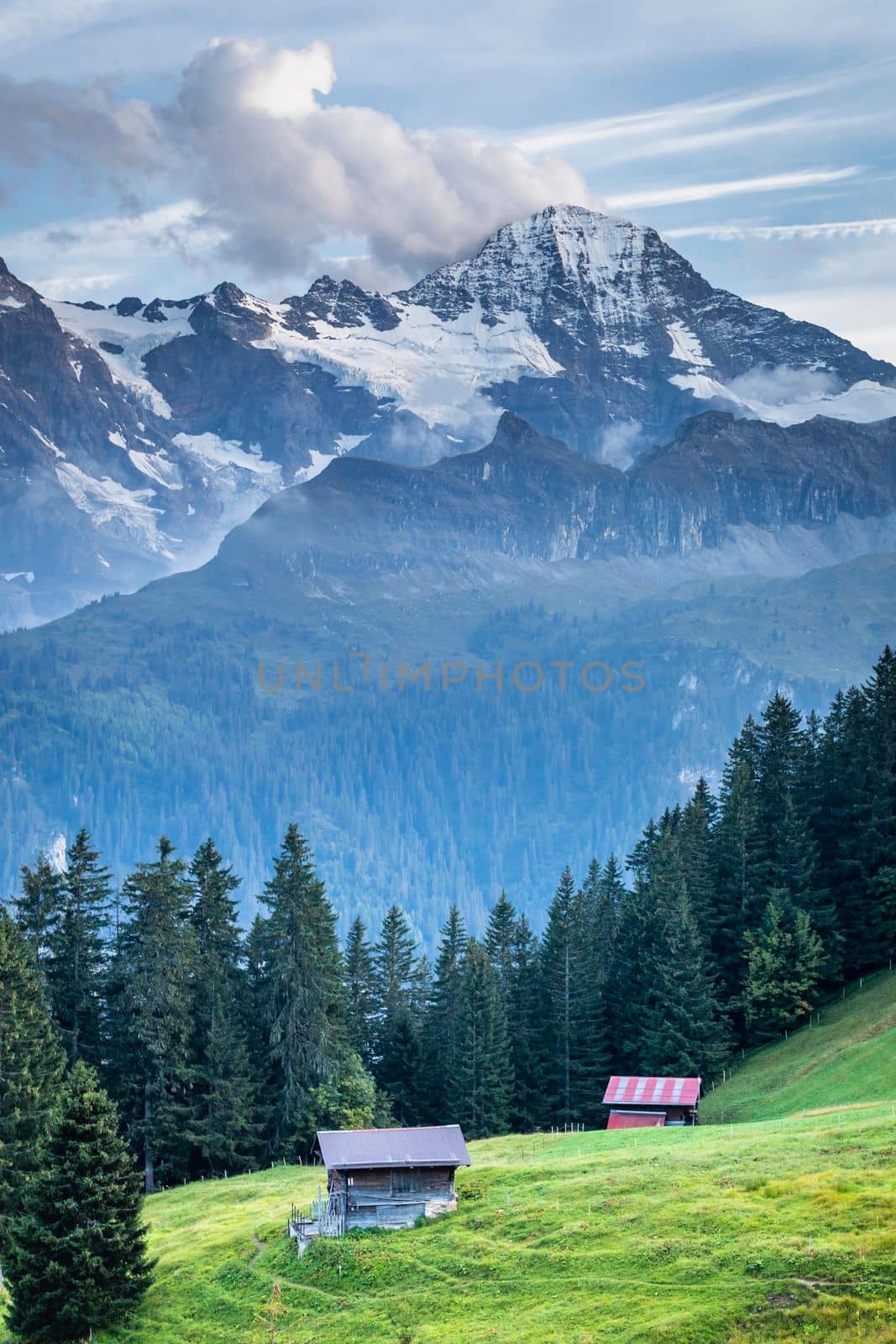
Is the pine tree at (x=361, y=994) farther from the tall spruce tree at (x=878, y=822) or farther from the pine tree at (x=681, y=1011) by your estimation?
the tall spruce tree at (x=878, y=822)

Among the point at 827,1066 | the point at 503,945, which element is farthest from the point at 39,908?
the point at 827,1066

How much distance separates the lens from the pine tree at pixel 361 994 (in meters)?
119

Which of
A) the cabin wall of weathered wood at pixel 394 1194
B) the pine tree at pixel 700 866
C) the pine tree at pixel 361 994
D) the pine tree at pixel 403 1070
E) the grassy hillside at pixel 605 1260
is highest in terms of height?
the pine tree at pixel 700 866

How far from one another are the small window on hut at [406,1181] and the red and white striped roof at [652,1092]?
27216mm

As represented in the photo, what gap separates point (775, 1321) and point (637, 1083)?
45574 millimetres

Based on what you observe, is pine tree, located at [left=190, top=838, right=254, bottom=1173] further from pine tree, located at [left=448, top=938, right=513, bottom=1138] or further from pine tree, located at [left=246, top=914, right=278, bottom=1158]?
pine tree, located at [left=448, top=938, right=513, bottom=1138]

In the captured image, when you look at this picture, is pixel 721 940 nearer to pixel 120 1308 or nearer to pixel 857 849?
pixel 857 849

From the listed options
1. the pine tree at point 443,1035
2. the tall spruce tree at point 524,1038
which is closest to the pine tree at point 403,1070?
the pine tree at point 443,1035

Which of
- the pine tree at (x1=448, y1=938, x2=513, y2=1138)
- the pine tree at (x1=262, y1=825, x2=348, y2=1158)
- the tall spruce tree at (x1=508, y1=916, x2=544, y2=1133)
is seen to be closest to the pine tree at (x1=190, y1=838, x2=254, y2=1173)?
the pine tree at (x1=262, y1=825, x2=348, y2=1158)

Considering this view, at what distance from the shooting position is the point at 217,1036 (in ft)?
338

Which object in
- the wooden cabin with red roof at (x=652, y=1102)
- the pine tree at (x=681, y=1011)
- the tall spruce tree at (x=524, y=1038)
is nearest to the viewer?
the wooden cabin with red roof at (x=652, y=1102)

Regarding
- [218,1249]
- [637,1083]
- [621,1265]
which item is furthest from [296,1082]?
[621,1265]

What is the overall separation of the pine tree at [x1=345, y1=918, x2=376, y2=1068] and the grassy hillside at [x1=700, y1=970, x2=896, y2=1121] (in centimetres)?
2745

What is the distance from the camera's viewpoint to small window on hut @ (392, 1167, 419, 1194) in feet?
238
